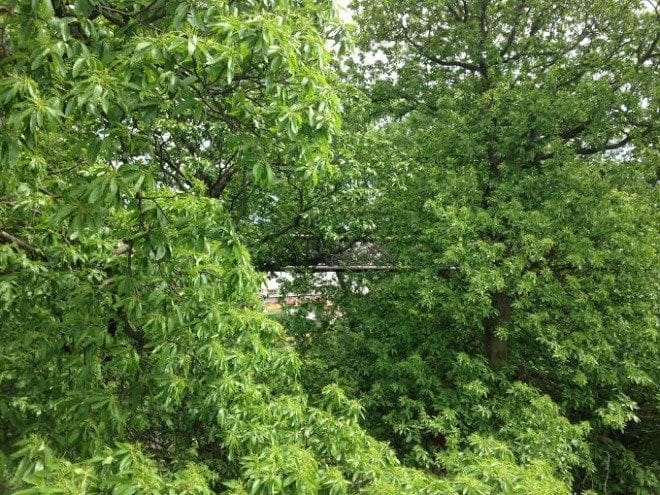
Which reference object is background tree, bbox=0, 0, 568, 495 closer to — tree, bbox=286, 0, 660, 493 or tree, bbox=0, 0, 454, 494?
tree, bbox=0, 0, 454, 494

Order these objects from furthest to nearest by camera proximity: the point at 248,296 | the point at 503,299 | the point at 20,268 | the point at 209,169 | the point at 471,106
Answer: the point at 471,106, the point at 503,299, the point at 209,169, the point at 248,296, the point at 20,268

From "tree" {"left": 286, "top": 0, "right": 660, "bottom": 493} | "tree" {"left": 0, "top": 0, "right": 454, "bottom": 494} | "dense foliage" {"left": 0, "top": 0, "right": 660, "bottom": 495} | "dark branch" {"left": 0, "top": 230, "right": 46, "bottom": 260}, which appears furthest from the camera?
"tree" {"left": 286, "top": 0, "right": 660, "bottom": 493}

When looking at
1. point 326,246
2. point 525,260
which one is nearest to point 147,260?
point 525,260

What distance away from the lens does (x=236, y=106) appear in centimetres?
277

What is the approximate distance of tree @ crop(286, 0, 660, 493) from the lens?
6.29 meters

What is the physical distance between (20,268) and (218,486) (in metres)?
2.28

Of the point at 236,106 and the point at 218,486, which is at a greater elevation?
the point at 236,106

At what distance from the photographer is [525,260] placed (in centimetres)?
643

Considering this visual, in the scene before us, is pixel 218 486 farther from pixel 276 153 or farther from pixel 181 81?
pixel 181 81

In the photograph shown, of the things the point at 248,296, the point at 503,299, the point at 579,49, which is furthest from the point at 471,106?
the point at 248,296

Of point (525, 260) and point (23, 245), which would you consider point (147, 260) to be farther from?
point (525, 260)

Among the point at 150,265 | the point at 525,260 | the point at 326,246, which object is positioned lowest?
the point at 326,246

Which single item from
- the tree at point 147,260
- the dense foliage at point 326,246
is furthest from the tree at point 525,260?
the tree at point 147,260

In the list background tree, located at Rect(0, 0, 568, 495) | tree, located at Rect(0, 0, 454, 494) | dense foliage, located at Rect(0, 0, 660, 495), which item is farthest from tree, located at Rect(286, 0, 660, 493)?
tree, located at Rect(0, 0, 454, 494)
